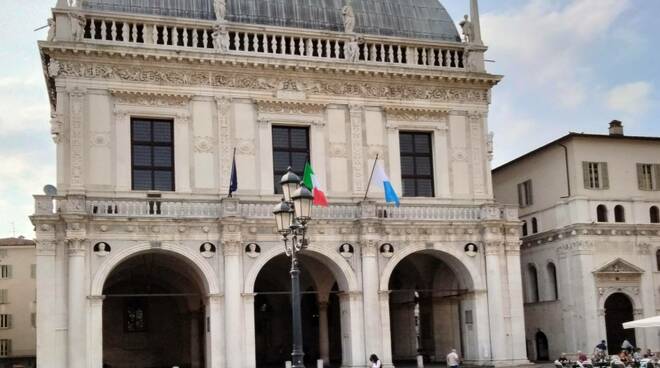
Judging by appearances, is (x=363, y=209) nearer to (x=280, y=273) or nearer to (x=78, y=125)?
(x=280, y=273)

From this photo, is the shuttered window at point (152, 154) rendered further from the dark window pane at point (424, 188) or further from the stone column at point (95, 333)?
the dark window pane at point (424, 188)

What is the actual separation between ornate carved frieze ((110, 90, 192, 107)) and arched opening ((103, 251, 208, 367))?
780 centimetres

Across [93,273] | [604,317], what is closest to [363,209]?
[93,273]

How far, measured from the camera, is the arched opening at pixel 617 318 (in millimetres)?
43625

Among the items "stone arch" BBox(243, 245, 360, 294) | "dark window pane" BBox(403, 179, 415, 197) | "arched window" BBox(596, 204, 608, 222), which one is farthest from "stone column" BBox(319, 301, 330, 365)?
"arched window" BBox(596, 204, 608, 222)

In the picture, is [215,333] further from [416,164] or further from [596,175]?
[596,175]

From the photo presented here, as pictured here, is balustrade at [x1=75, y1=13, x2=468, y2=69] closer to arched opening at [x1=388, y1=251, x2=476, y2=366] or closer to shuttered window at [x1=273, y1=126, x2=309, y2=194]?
shuttered window at [x1=273, y1=126, x2=309, y2=194]

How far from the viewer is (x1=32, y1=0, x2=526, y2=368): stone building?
3500 cm

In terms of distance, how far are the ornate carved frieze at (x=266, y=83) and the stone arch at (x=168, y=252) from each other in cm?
700

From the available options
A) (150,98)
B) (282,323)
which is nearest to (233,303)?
(150,98)

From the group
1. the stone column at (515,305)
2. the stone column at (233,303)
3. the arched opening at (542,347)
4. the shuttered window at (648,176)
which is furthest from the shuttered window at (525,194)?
the stone column at (233,303)

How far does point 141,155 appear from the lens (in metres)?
37.1

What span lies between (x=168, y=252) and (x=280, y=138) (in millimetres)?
7253

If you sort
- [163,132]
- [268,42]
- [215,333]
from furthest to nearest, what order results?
[268,42], [163,132], [215,333]
